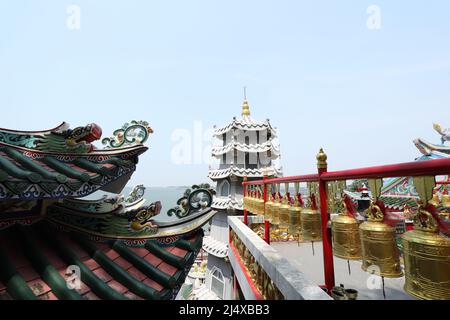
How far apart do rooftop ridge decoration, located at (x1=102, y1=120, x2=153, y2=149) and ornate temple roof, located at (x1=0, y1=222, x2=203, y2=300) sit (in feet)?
4.58

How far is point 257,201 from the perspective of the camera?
602 centimetres

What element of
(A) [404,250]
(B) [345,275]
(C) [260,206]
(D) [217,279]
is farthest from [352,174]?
(D) [217,279]

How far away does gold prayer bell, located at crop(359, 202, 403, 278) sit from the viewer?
5.58 ft

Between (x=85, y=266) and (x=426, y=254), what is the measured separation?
3344 mm

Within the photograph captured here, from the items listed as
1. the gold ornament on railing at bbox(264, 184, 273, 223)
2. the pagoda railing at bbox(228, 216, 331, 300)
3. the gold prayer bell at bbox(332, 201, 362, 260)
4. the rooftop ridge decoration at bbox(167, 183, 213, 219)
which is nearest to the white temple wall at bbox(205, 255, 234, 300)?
the pagoda railing at bbox(228, 216, 331, 300)

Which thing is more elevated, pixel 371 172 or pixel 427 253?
pixel 371 172

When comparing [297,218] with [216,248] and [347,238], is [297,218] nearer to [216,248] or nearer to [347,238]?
[347,238]

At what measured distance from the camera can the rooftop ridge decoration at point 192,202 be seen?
3912 millimetres

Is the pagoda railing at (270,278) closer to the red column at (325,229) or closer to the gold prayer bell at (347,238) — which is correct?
the red column at (325,229)

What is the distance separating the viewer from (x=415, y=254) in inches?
56.0

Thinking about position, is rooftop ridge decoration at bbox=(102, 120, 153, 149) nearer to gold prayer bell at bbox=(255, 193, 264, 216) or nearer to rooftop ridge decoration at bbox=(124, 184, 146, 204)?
gold prayer bell at bbox=(255, 193, 264, 216)

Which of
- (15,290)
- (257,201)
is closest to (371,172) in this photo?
(15,290)
